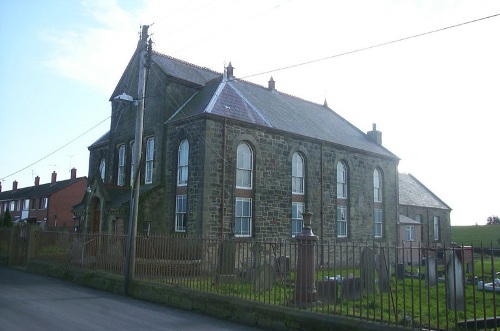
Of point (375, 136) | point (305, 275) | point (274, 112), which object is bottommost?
point (305, 275)

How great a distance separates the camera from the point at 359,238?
28422mm

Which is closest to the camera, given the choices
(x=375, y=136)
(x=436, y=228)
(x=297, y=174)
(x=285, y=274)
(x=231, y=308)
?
(x=285, y=274)

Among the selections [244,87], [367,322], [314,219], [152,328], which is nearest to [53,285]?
[152,328]

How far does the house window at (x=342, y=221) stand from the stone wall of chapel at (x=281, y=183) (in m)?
0.41

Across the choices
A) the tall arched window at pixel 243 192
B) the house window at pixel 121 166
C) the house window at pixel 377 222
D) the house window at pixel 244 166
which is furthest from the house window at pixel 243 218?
the house window at pixel 377 222

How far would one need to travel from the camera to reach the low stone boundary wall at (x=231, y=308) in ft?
27.0

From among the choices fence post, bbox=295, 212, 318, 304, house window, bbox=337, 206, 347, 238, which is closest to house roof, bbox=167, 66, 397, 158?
house window, bbox=337, 206, 347, 238

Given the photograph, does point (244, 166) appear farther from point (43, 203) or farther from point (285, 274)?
point (43, 203)

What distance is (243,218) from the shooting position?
2208cm

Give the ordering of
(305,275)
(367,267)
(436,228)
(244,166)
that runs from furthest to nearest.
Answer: (436,228) → (244,166) → (305,275) → (367,267)

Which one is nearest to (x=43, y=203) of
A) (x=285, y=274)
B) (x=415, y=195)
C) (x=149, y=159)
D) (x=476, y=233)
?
(x=149, y=159)

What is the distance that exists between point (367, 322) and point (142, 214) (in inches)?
621

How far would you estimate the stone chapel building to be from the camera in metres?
21.2

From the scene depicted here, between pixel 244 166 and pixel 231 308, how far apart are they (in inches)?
500
